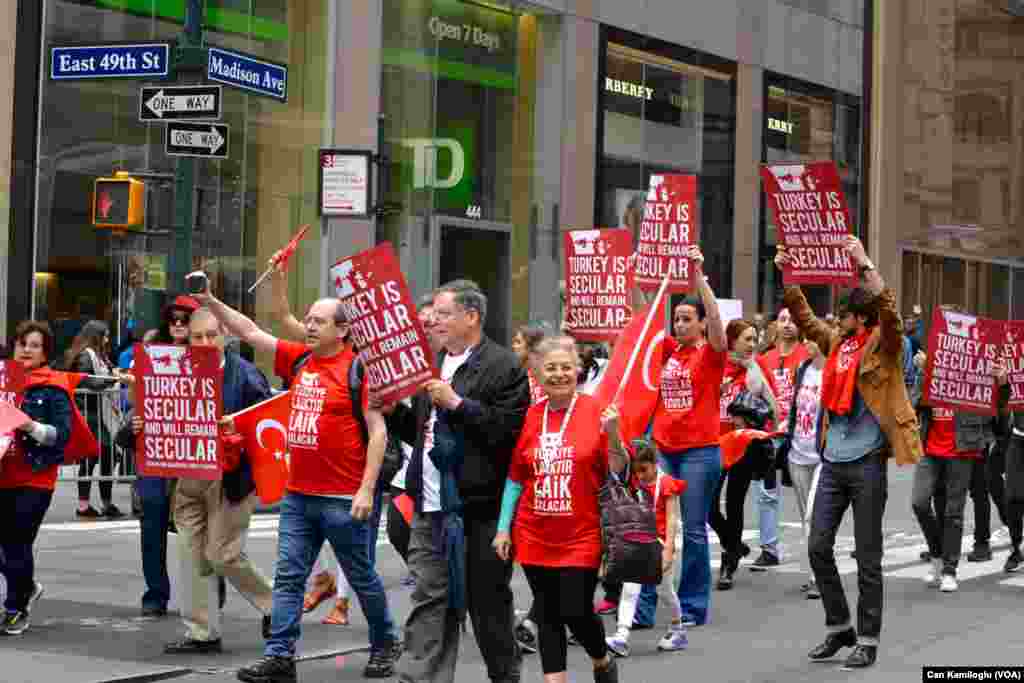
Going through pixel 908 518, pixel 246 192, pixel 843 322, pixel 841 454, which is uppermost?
pixel 246 192

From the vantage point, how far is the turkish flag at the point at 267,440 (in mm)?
10086

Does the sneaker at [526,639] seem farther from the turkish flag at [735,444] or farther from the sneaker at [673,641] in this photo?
→ the turkish flag at [735,444]

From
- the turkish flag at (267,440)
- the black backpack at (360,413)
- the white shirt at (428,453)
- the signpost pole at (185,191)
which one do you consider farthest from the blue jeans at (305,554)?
the signpost pole at (185,191)

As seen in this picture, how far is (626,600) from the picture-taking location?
34.2 feet

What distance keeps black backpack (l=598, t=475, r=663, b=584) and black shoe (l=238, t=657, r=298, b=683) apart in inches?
73.7

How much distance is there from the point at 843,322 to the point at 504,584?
3130 millimetres

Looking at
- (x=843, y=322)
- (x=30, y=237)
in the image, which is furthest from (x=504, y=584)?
(x=30, y=237)

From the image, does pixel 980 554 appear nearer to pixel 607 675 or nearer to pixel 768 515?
pixel 768 515

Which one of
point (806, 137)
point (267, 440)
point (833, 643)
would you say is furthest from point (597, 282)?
point (806, 137)

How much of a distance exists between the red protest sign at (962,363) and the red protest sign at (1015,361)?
271 mm

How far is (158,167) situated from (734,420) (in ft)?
33.4

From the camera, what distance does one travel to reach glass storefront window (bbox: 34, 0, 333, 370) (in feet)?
70.1

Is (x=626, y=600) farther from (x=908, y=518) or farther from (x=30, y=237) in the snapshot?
(x=30, y=237)

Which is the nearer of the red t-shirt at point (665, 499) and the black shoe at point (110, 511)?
the red t-shirt at point (665, 499)
